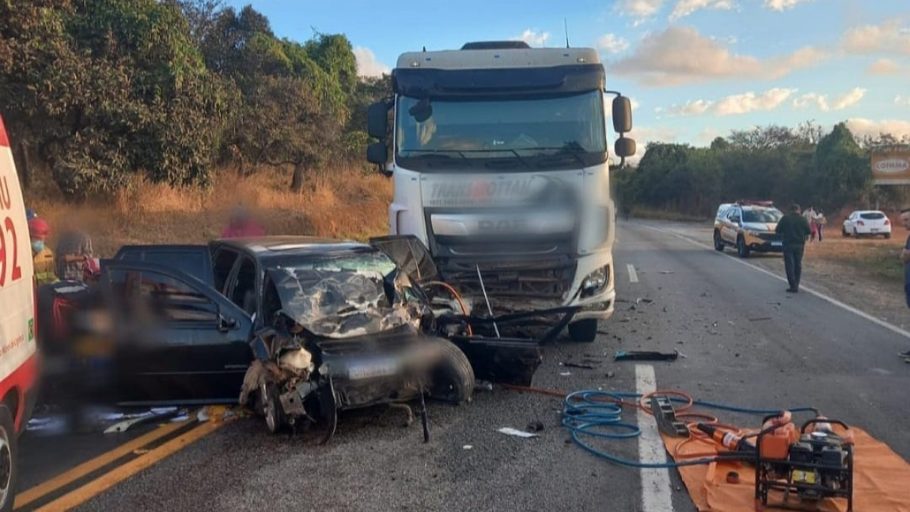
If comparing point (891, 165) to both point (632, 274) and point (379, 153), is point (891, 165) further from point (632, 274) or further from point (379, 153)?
point (379, 153)

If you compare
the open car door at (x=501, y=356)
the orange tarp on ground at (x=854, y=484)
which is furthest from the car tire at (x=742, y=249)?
the orange tarp on ground at (x=854, y=484)

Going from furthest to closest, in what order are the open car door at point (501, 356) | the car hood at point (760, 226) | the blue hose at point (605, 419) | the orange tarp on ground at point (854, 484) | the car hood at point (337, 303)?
the car hood at point (760, 226) → the open car door at point (501, 356) → the car hood at point (337, 303) → the blue hose at point (605, 419) → the orange tarp on ground at point (854, 484)

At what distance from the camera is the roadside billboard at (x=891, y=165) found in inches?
1663

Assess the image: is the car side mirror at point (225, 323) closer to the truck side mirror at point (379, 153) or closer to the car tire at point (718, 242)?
the truck side mirror at point (379, 153)

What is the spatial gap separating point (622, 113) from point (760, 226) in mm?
17241

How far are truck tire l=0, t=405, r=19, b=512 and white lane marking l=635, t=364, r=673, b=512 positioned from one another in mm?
3537

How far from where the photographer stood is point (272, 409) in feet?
19.7

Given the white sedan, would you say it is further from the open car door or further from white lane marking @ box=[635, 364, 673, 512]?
the open car door

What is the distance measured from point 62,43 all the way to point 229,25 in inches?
647

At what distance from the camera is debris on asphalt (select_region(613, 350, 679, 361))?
8.89m

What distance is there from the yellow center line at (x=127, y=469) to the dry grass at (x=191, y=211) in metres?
7.64

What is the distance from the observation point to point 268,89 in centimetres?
2425

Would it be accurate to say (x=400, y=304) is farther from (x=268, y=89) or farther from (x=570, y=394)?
(x=268, y=89)

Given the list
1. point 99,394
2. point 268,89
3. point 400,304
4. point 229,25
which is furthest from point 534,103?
point 229,25
